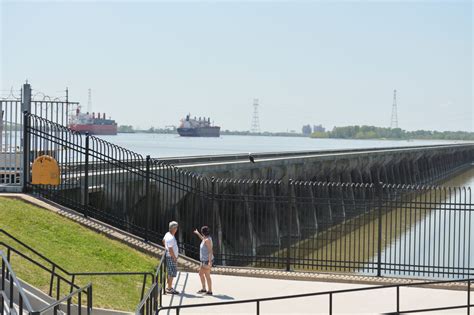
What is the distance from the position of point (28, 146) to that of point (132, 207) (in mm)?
2763

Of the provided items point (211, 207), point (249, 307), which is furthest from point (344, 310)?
point (211, 207)

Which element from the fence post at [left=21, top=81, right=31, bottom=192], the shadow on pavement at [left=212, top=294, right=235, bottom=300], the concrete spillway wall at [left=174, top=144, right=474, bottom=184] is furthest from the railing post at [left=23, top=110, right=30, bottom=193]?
the concrete spillway wall at [left=174, top=144, right=474, bottom=184]

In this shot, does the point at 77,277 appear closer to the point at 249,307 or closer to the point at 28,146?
the point at 249,307

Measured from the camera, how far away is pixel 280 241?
104ft

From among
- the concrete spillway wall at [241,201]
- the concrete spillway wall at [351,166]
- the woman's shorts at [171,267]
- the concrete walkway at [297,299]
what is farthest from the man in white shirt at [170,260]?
the concrete spillway wall at [351,166]

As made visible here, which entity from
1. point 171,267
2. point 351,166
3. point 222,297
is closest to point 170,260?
point 171,267

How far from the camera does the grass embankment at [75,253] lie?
13234 millimetres

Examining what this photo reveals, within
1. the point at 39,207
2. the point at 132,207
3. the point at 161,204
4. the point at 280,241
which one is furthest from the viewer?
the point at 280,241

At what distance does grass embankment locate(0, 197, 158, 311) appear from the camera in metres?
13.2

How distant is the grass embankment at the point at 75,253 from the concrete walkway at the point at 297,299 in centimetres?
75

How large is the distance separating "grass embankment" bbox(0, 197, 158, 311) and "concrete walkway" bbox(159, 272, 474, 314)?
2.47ft

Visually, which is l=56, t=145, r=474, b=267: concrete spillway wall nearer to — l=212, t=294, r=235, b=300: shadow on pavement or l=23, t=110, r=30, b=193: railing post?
l=23, t=110, r=30, b=193: railing post

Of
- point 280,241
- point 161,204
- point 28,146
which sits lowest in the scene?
point 280,241

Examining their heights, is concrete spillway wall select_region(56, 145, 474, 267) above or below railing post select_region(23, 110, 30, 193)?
below
